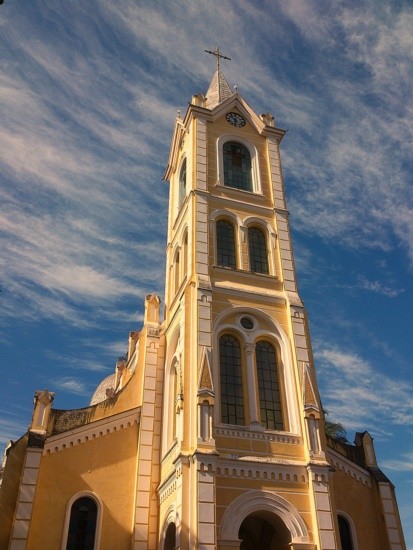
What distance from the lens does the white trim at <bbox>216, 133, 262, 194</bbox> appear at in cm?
2634

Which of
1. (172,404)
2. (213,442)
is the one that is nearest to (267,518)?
(213,442)

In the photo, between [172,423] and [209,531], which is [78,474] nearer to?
[172,423]

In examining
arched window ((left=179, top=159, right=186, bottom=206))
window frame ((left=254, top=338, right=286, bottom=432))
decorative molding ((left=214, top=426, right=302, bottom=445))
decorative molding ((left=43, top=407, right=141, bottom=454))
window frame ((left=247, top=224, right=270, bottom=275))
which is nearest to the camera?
decorative molding ((left=214, top=426, right=302, bottom=445))

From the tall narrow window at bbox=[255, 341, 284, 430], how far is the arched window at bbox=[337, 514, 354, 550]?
4034 mm

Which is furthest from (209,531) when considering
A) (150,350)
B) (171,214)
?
(171,214)

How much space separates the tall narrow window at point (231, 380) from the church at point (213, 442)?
0.04 meters

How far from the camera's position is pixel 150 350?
23.2 metres

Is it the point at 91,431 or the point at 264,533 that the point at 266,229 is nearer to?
the point at 91,431

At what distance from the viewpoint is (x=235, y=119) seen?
1146 inches

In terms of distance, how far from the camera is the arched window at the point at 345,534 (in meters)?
19.2

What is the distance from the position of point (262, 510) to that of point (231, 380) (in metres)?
4.43

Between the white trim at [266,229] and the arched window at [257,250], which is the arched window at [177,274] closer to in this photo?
the arched window at [257,250]

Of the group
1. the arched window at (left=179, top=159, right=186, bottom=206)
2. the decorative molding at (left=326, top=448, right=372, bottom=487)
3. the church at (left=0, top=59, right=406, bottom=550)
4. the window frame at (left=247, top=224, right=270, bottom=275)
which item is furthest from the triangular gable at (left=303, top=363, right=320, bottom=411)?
the arched window at (left=179, top=159, right=186, bottom=206)

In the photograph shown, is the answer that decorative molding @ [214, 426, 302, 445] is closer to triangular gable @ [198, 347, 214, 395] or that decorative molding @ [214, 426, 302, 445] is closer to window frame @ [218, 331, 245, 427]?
window frame @ [218, 331, 245, 427]
